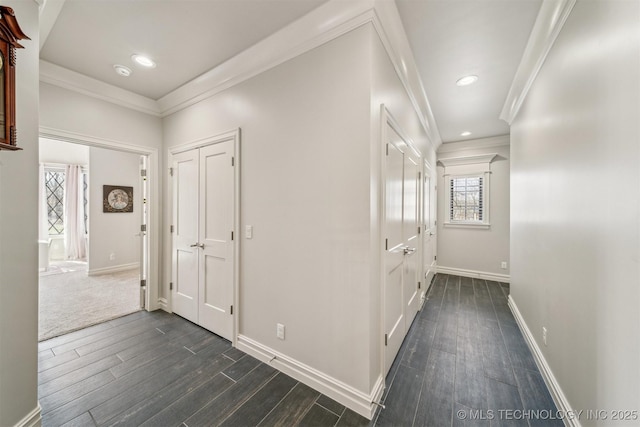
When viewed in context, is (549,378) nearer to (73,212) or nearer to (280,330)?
(280,330)

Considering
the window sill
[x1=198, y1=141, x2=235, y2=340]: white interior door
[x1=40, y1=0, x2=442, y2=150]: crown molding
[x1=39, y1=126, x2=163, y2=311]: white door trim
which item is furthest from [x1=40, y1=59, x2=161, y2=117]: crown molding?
the window sill

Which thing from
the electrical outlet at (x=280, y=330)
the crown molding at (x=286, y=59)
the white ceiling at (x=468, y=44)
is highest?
the white ceiling at (x=468, y=44)

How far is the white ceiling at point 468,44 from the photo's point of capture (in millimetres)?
1646

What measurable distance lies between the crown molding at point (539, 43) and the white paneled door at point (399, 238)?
→ 122 cm

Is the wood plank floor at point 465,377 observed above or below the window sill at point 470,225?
below

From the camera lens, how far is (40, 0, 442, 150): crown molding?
5.06 feet

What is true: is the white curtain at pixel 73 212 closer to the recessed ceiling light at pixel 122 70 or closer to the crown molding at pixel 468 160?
the recessed ceiling light at pixel 122 70

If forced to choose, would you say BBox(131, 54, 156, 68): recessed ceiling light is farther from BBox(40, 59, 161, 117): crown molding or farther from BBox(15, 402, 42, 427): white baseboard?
BBox(15, 402, 42, 427): white baseboard

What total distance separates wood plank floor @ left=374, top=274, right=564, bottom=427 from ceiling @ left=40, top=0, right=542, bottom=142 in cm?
278

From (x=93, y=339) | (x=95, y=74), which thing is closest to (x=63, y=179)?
(x=95, y=74)

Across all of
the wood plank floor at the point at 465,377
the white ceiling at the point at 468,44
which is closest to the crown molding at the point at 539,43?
the white ceiling at the point at 468,44

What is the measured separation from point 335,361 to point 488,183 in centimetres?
470

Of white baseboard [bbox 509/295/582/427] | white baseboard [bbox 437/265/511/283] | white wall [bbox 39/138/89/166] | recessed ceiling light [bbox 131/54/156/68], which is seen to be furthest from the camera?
white wall [bbox 39/138/89/166]

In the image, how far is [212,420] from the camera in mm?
1464
